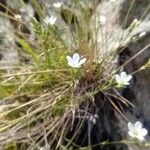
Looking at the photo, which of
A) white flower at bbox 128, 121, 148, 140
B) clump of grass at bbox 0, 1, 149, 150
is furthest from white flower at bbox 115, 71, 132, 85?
white flower at bbox 128, 121, 148, 140

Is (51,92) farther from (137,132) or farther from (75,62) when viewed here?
(137,132)

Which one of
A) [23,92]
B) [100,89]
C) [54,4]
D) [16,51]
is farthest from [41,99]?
[54,4]

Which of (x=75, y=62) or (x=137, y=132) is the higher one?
(x=75, y=62)

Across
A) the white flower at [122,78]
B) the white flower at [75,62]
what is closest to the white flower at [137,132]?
the white flower at [122,78]

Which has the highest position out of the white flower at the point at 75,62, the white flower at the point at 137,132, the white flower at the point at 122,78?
the white flower at the point at 75,62

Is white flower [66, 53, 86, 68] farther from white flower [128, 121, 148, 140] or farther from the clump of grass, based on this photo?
white flower [128, 121, 148, 140]

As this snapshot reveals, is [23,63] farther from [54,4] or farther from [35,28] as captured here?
[54,4]

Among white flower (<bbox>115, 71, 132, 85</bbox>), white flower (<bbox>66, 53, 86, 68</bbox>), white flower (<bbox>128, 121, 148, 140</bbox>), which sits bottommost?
white flower (<bbox>128, 121, 148, 140</bbox>)

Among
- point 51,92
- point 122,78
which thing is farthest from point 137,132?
point 51,92

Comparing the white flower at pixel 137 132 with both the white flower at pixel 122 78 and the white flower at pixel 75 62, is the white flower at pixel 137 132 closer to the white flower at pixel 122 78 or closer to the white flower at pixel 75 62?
the white flower at pixel 122 78
